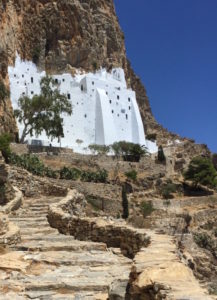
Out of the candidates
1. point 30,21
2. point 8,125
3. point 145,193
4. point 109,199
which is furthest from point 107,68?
point 109,199

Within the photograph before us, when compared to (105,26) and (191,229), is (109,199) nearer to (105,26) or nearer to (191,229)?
(191,229)

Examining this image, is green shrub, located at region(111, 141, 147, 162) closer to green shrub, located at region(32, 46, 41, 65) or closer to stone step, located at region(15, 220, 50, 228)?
green shrub, located at region(32, 46, 41, 65)

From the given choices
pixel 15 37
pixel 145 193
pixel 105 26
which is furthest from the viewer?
pixel 105 26

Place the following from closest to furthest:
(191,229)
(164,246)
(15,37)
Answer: (164,246), (191,229), (15,37)

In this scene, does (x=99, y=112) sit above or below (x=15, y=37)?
below

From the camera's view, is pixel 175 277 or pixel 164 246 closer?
pixel 175 277

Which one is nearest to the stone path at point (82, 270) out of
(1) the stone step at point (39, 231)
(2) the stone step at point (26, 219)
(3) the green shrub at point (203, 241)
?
(1) the stone step at point (39, 231)

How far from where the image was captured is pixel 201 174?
4016cm

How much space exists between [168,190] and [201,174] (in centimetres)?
508

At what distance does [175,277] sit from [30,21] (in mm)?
52560

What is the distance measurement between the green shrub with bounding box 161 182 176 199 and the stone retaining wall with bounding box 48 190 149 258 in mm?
26975

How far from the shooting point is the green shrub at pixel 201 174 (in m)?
40.2

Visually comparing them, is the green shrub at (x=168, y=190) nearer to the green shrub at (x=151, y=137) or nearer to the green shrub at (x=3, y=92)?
the green shrub at (x=3, y=92)

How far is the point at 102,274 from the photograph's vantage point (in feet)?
19.2
